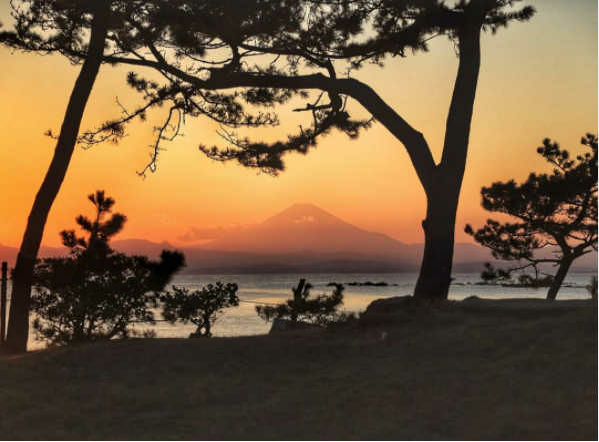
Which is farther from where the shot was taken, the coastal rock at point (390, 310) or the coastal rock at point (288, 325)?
the coastal rock at point (288, 325)

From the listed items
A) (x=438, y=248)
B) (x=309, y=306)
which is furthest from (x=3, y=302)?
(x=309, y=306)

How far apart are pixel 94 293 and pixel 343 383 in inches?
289

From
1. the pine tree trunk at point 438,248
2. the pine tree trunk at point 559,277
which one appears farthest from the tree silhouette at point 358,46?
the pine tree trunk at point 559,277

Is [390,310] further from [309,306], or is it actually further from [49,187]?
[309,306]

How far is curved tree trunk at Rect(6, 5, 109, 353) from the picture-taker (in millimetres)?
11242

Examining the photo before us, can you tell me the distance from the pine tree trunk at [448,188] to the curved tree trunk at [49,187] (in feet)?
18.0

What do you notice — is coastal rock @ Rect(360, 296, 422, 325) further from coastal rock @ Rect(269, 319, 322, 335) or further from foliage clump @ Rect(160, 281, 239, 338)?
foliage clump @ Rect(160, 281, 239, 338)

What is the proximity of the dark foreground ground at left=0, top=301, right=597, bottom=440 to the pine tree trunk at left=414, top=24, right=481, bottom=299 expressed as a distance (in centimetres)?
149

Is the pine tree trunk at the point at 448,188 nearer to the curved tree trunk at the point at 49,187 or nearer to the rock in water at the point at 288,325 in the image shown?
the rock in water at the point at 288,325

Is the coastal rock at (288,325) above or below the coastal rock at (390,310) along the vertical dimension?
below

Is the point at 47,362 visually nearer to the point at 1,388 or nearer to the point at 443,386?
the point at 1,388

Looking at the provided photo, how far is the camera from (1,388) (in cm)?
748

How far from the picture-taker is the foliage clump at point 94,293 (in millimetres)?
12844

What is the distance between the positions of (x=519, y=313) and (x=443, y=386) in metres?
2.15
